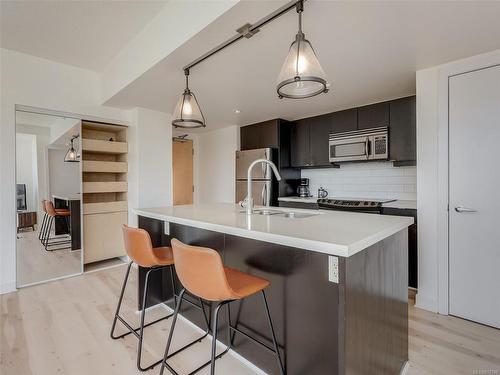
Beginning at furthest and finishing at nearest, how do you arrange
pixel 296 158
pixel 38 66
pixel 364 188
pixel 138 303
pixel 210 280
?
pixel 296 158 → pixel 364 188 → pixel 38 66 → pixel 138 303 → pixel 210 280

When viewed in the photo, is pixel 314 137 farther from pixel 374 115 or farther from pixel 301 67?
pixel 301 67

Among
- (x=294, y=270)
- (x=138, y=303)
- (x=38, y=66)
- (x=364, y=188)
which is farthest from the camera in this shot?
(x=364, y=188)

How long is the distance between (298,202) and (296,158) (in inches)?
32.3

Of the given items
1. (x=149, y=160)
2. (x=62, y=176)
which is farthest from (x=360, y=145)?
(x=62, y=176)

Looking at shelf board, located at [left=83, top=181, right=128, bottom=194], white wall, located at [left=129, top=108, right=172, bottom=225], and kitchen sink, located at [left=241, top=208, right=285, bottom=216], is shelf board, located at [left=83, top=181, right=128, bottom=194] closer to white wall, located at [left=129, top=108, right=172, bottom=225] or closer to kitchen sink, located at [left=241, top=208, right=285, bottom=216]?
white wall, located at [left=129, top=108, right=172, bottom=225]

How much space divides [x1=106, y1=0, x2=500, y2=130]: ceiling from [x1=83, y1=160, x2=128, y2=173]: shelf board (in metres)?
0.83

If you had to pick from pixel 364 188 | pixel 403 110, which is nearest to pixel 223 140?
pixel 364 188

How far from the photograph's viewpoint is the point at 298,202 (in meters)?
3.88

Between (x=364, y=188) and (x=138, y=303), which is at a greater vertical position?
(x=364, y=188)

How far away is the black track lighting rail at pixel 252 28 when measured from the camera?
1511 mm

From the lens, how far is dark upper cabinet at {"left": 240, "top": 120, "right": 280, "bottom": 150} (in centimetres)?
427

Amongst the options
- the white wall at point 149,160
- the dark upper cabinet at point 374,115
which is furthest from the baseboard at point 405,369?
the white wall at point 149,160

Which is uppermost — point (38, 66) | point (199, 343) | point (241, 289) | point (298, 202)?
point (38, 66)

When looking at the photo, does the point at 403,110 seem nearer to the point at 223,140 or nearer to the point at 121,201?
the point at 223,140
